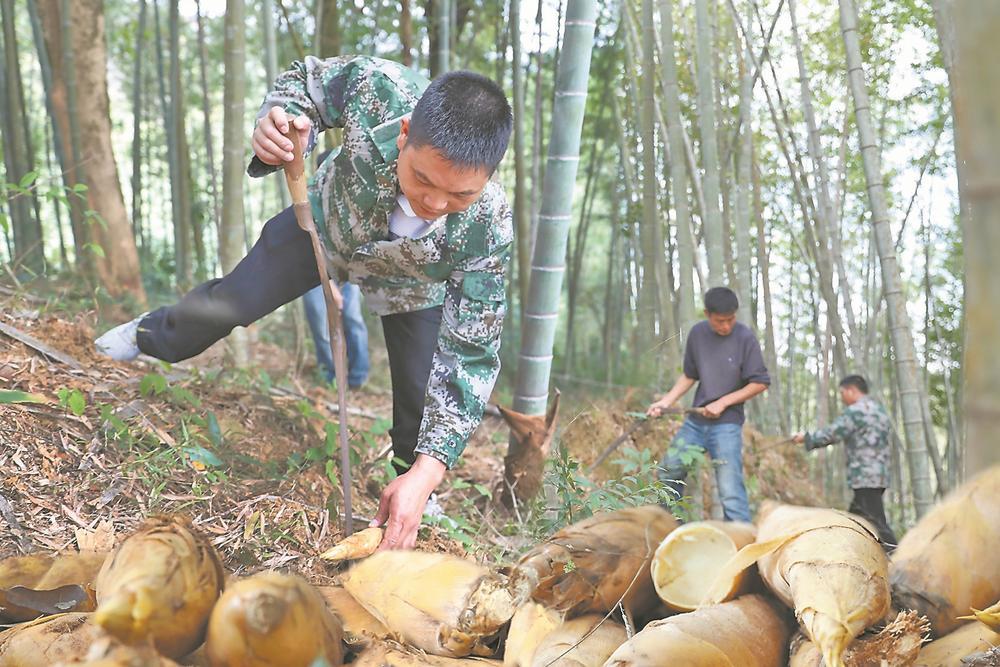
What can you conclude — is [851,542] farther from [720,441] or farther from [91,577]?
[720,441]

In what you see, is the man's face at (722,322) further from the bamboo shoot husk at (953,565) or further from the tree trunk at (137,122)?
the tree trunk at (137,122)

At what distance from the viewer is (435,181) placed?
1485 millimetres

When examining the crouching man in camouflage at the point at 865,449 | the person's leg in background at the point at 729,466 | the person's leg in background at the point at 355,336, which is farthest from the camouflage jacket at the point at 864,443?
the person's leg in background at the point at 355,336

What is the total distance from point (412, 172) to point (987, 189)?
1.17 meters

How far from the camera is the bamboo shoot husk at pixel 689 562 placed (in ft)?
2.97

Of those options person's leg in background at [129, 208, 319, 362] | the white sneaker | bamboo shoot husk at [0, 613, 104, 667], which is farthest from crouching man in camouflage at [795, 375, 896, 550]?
bamboo shoot husk at [0, 613, 104, 667]

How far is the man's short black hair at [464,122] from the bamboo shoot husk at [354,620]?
77 cm

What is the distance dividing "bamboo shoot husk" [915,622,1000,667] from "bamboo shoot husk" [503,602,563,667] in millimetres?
328

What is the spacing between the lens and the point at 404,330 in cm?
214

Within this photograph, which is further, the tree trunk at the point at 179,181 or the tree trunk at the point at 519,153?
→ the tree trunk at the point at 179,181

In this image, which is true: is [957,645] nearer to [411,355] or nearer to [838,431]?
[411,355]

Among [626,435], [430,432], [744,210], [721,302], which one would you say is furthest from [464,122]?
[744,210]

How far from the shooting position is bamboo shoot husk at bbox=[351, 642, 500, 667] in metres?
0.80

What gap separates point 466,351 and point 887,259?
5.97ft
